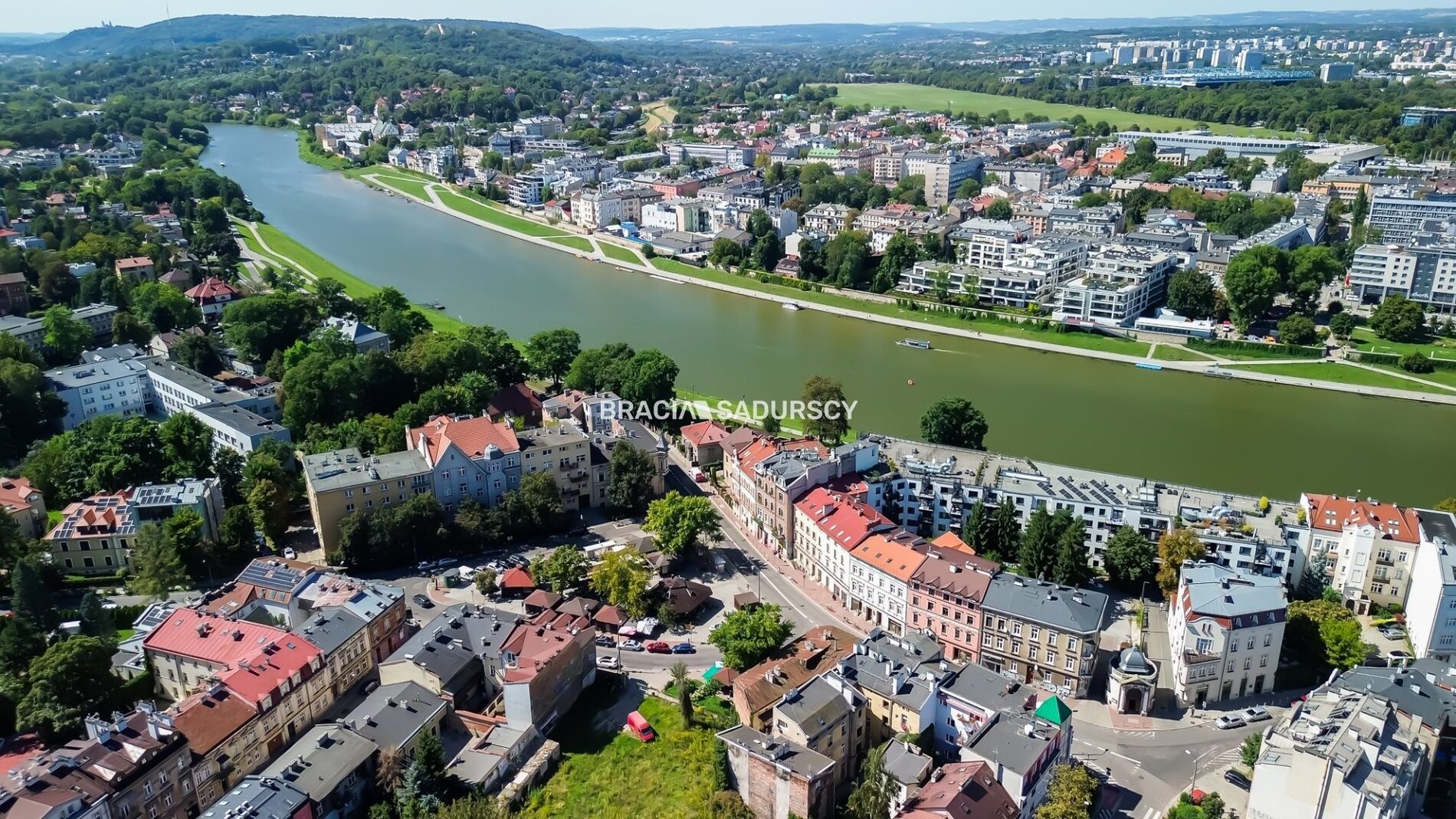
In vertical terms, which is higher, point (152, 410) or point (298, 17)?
point (298, 17)

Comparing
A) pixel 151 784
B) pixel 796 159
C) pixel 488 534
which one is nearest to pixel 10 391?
pixel 488 534

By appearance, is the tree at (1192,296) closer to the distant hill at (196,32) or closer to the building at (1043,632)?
the building at (1043,632)

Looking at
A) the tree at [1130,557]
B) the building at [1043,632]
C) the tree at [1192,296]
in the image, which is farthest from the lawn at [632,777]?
the tree at [1192,296]

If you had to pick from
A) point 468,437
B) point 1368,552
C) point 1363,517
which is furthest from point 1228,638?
point 468,437

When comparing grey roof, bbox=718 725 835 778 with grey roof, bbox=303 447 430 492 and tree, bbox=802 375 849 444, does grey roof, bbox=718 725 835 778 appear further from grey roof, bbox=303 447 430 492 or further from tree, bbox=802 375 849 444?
tree, bbox=802 375 849 444

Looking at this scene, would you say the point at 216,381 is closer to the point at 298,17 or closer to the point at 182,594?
the point at 182,594

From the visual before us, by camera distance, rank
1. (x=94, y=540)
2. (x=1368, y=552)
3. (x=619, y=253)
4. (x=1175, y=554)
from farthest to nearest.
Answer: (x=619, y=253), (x=94, y=540), (x=1175, y=554), (x=1368, y=552)

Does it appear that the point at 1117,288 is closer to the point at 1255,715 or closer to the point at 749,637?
the point at 1255,715
